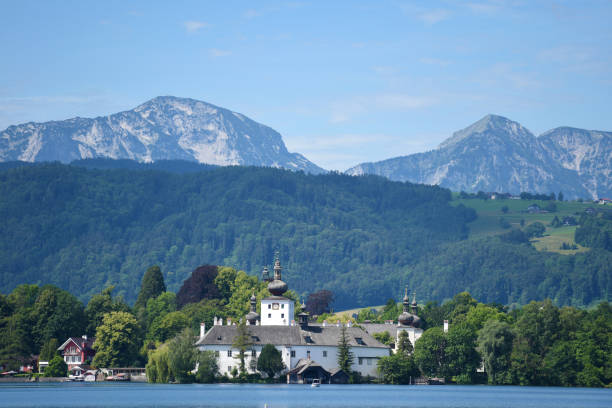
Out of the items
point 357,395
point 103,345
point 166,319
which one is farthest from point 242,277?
point 357,395

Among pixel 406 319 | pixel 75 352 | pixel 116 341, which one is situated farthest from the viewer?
pixel 406 319

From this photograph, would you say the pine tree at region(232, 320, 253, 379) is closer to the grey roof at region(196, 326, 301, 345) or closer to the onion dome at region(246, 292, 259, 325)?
the grey roof at region(196, 326, 301, 345)

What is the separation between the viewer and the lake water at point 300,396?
88438 millimetres

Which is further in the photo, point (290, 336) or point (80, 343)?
point (80, 343)

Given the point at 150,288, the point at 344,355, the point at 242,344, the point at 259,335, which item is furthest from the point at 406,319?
the point at 150,288

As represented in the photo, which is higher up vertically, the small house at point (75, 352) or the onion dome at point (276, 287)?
the onion dome at point (276, 287)

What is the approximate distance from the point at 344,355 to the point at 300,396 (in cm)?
3193

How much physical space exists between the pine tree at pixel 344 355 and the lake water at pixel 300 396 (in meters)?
7.44

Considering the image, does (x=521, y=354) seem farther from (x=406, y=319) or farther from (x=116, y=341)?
(x=116, y=341)

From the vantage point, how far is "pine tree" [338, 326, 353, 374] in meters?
130

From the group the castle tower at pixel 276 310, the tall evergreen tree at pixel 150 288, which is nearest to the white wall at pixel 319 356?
the castle tower at pixel 276 310

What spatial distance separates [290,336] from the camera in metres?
132

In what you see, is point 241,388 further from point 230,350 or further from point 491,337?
point 491,337

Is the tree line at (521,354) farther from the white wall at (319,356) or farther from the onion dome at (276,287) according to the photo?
the onion dome at (276,287)
